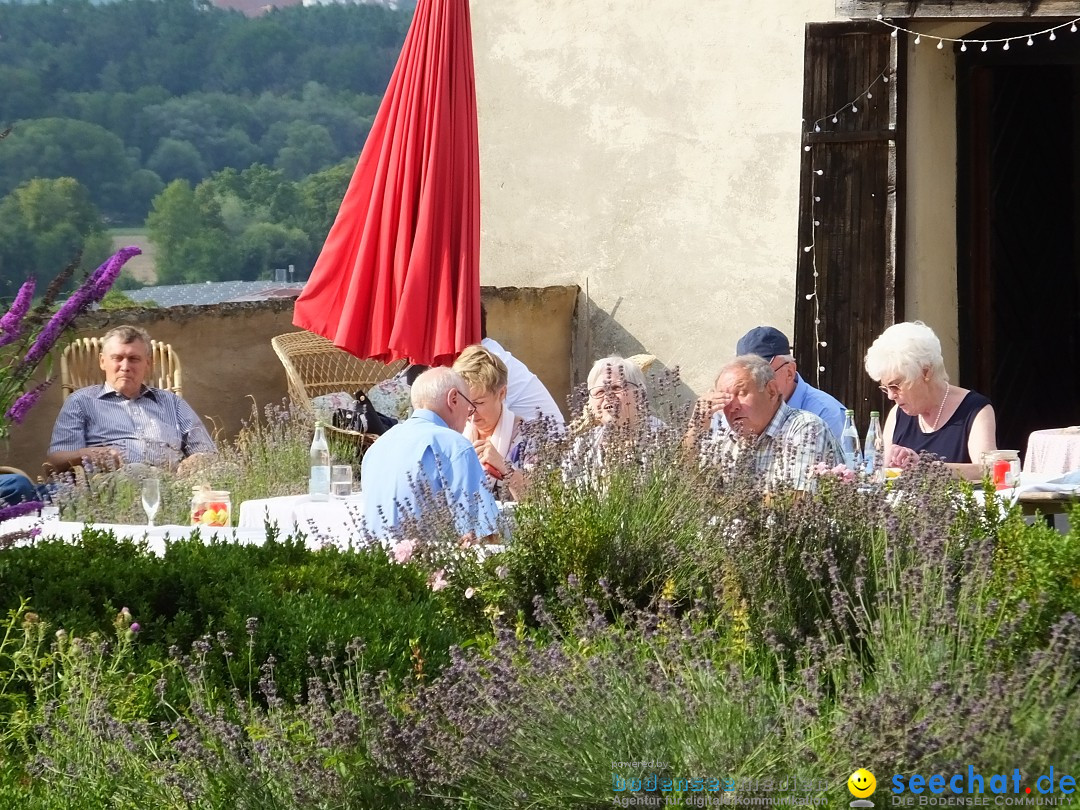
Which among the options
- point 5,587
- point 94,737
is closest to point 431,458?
point 5,587

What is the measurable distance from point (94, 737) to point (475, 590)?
1329mm

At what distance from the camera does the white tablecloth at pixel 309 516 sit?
497 centimetres

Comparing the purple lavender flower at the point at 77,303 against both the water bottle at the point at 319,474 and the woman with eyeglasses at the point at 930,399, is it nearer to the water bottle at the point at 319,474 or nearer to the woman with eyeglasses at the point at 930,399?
the water bottle at the point at 319,474

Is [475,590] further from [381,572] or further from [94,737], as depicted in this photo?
[94,737]

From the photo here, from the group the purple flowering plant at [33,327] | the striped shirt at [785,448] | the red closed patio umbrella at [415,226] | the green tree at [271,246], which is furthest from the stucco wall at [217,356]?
the green tree at [271,246]

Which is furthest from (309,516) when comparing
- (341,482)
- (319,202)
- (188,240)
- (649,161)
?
(188,240)

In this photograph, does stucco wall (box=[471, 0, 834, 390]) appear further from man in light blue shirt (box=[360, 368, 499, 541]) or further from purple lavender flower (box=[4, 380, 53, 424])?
purple lavender flower (box=[4, 380, 53, 424])

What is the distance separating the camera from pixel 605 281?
9.62m

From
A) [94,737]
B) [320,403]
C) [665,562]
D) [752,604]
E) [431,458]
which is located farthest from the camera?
[320,403]

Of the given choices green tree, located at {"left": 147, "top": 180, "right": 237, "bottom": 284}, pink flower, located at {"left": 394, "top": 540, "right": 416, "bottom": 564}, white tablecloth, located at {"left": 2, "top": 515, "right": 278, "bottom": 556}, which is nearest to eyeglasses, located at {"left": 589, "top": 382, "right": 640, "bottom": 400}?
pink flower, located at {"left": 394, "top": 540, "right": 416, "bottom": 564}

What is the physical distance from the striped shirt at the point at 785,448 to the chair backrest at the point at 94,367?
11.2 feet

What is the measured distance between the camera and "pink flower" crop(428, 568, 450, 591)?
4.04 metres

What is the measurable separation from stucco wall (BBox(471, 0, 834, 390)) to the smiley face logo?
6744mm

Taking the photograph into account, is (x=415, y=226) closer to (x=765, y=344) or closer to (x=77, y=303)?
(x=765, y=344)
